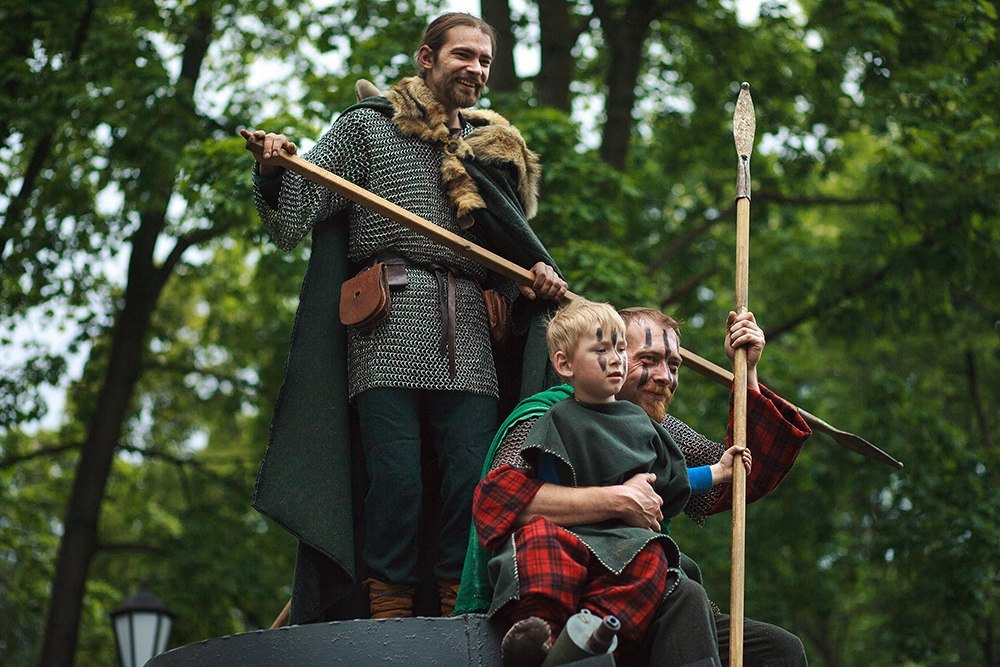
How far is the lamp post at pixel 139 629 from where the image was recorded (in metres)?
9.22

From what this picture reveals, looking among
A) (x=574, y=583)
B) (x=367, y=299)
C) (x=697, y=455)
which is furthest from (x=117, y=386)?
(x=574, y=583)

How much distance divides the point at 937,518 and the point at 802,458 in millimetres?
1702

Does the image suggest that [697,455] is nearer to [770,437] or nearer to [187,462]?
[770,437]

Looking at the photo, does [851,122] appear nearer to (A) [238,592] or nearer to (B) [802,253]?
(B) [802,253]

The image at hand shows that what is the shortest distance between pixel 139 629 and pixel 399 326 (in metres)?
4.84

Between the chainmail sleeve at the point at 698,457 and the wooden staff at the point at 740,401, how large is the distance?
0.44 m

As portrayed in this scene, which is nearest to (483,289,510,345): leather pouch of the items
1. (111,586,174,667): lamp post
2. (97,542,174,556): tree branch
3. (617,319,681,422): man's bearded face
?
(617,319,681,422): man's bearded face

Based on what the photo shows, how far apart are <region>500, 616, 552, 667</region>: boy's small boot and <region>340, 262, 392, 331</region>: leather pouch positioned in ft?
4.87

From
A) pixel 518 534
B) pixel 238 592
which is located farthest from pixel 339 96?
pixel 518 534

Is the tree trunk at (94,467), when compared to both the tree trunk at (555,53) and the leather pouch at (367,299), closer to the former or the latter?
the tree trunk at (555,53)

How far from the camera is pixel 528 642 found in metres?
3.89

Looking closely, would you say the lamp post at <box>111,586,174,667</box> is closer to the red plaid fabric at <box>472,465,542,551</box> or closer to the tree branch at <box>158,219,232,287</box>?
the tree branch at <box>158,219,232,287</box>

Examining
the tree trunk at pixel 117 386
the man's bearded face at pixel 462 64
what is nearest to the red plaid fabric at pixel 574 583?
the man's bearded face at pixel 462 64

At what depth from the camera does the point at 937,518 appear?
1227 centimetres
